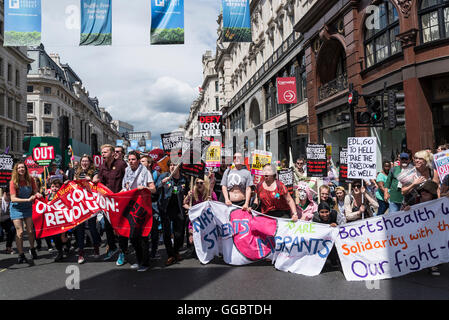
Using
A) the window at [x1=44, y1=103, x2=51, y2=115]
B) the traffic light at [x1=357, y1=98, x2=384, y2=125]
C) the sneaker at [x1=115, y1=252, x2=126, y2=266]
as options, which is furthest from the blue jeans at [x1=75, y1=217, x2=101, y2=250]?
the window at [x1=44, y1=103, x2=51, y2=115]

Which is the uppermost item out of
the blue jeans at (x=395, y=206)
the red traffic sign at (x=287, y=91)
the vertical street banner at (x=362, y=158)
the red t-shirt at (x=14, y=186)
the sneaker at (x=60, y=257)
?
the red traffic sign at (x=287, y=91)

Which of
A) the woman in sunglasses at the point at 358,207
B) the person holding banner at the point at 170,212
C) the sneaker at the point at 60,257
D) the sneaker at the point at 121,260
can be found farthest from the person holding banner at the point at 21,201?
the woman in sunglasses at the point at 358,207

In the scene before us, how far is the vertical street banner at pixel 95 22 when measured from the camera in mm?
12070

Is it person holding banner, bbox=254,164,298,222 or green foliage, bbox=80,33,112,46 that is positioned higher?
green foliage, bbox=80,33,112,46

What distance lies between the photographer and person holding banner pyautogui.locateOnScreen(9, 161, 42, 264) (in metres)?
6.88

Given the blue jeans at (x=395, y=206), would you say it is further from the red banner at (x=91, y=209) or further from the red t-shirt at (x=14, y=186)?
the red t-shirt at (x=14, y=186)

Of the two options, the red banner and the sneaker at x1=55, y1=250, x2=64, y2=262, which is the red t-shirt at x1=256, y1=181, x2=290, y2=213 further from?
the sneaker at x1=55, y1=250, x2=64, y2=262

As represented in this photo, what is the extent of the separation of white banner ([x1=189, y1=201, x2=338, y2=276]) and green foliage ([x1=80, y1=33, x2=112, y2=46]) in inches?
312

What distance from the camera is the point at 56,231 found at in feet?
22.3

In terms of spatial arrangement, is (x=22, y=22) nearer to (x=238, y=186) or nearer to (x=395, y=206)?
(x=238, y=186)

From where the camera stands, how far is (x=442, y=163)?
6.87 meters

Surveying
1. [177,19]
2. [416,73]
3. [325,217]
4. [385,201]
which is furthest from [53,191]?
[416,73]

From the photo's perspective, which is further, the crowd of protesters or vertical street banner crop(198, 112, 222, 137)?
vertical street banner crop(198, 112, 222, 137)
